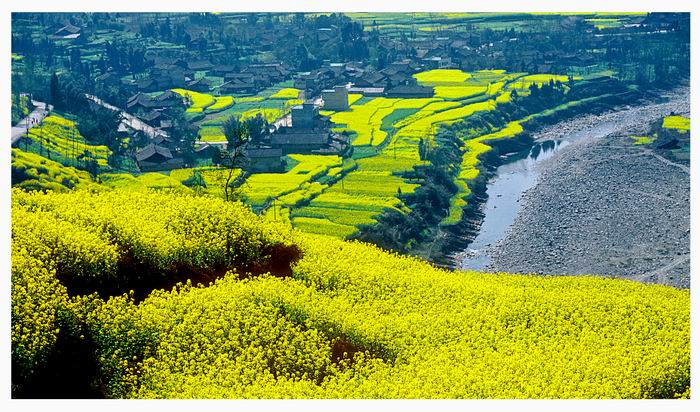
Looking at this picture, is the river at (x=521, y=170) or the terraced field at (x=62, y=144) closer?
the river at (x=521, y=170)

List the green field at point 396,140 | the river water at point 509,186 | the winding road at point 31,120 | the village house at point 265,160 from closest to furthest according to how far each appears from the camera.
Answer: the river water at point 509,186 → the green field at point 396,140 → the winding road at point 31,120 → the village house at point 265,160

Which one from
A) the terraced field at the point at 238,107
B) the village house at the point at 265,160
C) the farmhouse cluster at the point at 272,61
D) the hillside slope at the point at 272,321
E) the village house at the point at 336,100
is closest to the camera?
the hillside slope at the point at 272,321

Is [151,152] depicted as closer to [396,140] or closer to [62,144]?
[62,144]

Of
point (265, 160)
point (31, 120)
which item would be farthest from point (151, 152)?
point (31, 120)

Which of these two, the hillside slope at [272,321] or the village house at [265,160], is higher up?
the hillside slope at [272,321]

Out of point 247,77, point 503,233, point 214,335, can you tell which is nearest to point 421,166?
point 503,233

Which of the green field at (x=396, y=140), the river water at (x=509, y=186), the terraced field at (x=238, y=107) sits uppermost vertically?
the terraced field at (x=238, y=107)

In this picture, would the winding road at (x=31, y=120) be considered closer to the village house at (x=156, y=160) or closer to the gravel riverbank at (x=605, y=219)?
the village house at (x=156, y=160)

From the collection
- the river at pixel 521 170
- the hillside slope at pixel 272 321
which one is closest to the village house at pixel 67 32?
the river at pixel 521 170

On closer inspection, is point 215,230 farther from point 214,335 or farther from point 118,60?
Result: point 118,60
